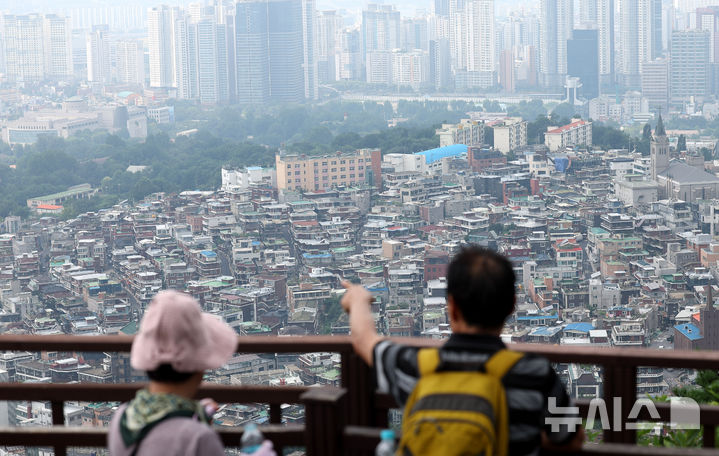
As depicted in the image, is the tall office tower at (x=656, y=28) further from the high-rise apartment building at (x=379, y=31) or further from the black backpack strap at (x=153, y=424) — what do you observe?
the black backpack strap at (x=153, y=424)

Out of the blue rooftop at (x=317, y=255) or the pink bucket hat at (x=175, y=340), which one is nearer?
the pink bucket hat at (x=175, y=340)

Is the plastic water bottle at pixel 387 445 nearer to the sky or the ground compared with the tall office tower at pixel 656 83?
nearer to the ground

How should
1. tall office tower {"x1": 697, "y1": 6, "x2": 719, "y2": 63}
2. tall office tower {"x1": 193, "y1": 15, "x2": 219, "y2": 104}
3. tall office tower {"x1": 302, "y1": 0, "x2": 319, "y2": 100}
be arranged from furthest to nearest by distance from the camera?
tall office tower {"x1": 302, "y1": 0, "x2": 319, "y2": 100}
tall office tower {"x1": 193, "y1": 15, "x2": 219, "y2": 104}
tall office tower {"x1": 697, "y1": 6, "x2": 719, "y2": 63}

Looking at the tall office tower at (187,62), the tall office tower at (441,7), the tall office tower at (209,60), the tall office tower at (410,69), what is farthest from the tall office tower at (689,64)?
the tall office tower at (187,62)

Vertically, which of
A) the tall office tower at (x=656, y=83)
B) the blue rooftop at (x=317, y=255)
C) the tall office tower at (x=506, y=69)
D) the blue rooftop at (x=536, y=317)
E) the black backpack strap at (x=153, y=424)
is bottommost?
the blue rooftop at (x=536, y=317)

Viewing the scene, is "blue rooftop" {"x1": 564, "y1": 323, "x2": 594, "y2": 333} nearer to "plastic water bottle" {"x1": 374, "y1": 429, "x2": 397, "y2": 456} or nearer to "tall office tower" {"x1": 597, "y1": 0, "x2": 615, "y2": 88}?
"plastic water bottle" {"x1": 374, "y1": 429, "x2": 397, "y2": 456}

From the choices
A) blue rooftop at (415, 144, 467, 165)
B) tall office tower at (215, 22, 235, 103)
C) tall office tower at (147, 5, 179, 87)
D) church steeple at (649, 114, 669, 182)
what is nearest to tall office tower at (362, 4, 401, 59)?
tall office tower at (215, 22, 235, 103)
